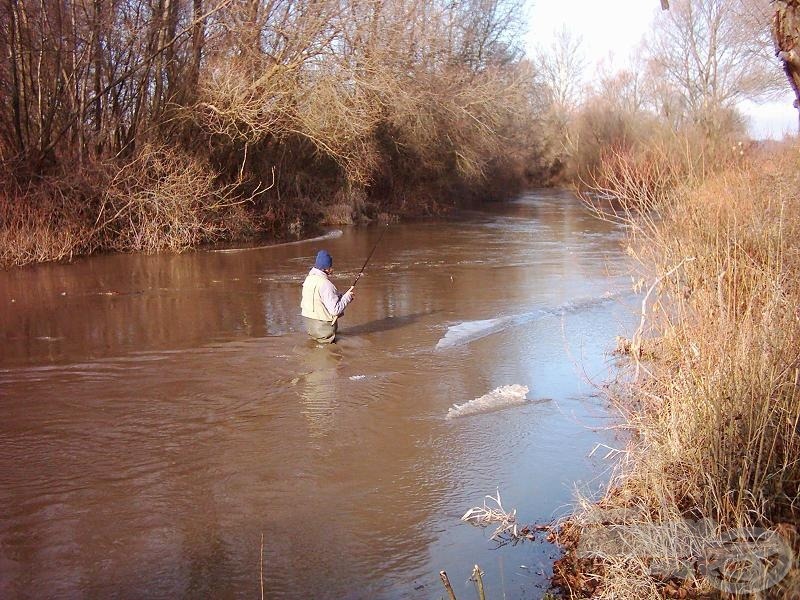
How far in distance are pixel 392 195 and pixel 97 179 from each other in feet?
46.9

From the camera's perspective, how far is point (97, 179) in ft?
61.3

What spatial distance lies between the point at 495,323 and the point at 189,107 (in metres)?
12.5

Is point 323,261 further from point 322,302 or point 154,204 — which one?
point 154,204

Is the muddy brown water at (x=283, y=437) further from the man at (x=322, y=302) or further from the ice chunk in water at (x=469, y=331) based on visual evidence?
the man at (x=322, y=302)

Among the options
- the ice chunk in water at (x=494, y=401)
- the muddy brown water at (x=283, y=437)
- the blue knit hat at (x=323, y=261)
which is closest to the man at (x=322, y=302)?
the blue knit hat at (x=323, y=261)

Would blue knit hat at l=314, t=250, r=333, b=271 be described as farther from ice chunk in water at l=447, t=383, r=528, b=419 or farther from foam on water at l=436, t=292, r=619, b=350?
ice chunk in water at l=447, t=383, r=528, b=419

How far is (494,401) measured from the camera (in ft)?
26.5

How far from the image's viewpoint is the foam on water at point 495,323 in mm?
10531

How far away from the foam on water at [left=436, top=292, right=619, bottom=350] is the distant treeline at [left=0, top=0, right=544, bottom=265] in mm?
10552

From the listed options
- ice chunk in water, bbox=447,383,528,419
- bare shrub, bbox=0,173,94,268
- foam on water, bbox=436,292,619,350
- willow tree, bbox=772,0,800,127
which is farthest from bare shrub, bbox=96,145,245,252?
willow tree, bbox=772,0,800,127

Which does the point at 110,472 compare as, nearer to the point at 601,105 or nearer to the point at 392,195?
the point at 392,195

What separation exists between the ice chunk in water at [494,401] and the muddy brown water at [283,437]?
0.15 meters

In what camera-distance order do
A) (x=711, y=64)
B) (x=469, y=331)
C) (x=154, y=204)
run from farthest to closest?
1. (x=711, y=64)
2. (x=154, y=204)
3. (x=469, y=331)

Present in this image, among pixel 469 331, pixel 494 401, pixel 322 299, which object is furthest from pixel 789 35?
pixel 469 331
